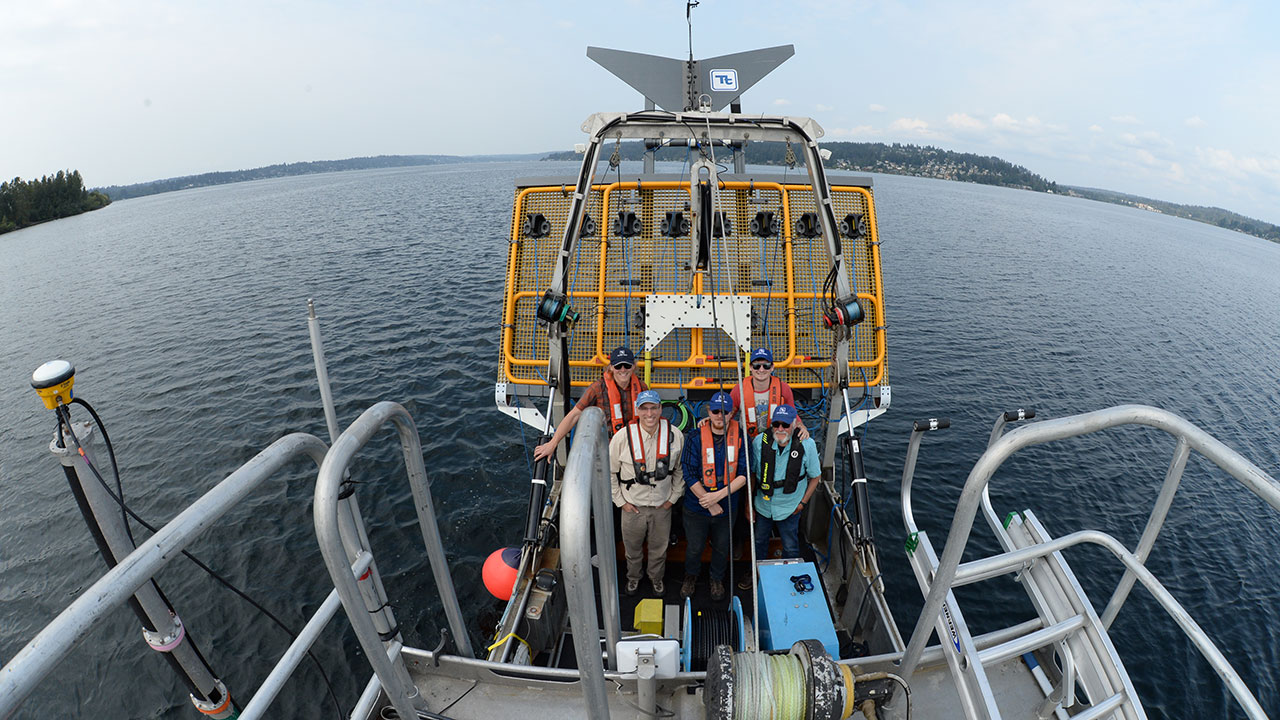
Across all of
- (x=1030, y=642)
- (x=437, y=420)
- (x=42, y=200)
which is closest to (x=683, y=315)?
(x=1030, y=642)

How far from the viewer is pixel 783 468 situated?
4777mm

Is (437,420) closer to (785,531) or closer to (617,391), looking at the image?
(617,391)

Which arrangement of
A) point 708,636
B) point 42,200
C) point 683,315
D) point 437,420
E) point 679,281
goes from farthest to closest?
point 42,200, point 437,420, point 679,281, point 683,315, point 708,636

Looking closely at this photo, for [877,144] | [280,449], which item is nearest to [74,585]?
[280,449]

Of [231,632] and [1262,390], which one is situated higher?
[1262,390]

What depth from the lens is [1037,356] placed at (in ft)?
55.6

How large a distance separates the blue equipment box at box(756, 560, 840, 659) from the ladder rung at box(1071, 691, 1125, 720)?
4.53ft

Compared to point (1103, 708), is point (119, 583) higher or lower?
higher

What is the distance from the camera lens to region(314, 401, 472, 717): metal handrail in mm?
1900

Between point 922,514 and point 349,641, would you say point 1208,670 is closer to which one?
point 922,514

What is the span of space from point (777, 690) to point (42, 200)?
3370 inches

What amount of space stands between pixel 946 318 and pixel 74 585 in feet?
80.0

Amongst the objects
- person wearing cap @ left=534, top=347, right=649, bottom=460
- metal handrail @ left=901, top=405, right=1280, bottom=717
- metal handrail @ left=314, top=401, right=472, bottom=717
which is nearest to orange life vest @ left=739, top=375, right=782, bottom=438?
person wearing cap @ left=534, top=347, right=649, bottom=460

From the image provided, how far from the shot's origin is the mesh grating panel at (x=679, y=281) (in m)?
7.46
